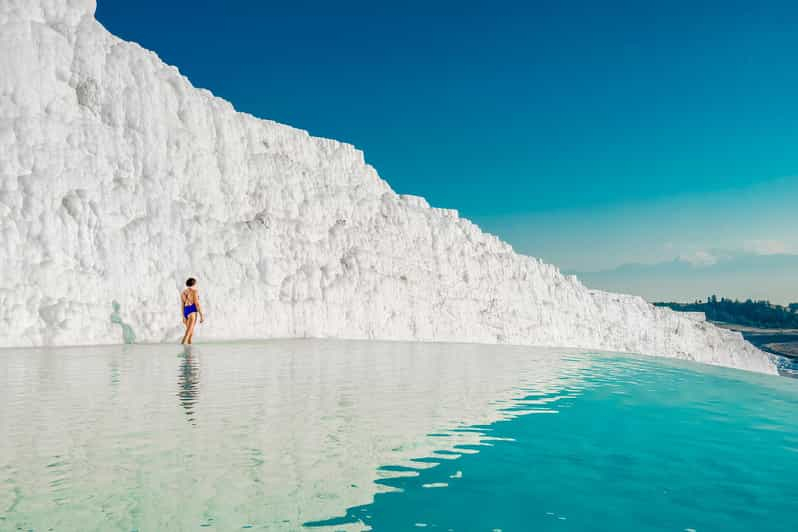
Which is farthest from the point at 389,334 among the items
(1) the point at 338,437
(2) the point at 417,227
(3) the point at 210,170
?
(1) the point at 338,437

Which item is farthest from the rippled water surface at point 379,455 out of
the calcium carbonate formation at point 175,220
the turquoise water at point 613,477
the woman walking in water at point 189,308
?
the calcium carbonate formation at point 175,220

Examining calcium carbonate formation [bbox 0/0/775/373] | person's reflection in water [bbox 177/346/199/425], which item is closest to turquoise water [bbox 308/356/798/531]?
person's reflection in water [bbox 177/346/199/425]

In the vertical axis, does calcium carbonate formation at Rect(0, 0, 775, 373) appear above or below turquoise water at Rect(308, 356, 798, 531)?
above

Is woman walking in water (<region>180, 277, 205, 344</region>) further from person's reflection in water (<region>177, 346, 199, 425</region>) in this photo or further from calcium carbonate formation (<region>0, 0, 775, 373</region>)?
person's reflection in water (<region>177, 346, 199, 425</region>)

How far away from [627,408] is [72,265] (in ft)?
69.7

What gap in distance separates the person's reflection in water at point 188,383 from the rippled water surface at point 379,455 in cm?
5

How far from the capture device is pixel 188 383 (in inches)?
513

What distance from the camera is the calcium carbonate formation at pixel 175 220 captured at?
78.1 ft

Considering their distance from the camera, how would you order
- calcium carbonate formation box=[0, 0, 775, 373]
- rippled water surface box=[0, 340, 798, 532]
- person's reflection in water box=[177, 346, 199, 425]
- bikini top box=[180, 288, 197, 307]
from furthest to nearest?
bikini top box=[180, 288, 197, 307] < calcium carbonate formation box=[0, 0, 775, 373] < person's reflection in water box=[177, 346, 199, 425] < rippled water surface box=[0, 340, 798, 532]

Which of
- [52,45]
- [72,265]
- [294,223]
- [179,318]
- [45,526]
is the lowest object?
[45,526]

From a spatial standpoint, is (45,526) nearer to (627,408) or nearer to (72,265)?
(627,408)

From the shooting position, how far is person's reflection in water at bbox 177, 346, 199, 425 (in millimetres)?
10217

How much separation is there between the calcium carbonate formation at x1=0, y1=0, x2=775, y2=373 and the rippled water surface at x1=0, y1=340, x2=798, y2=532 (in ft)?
35.8

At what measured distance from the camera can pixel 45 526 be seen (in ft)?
16.6
